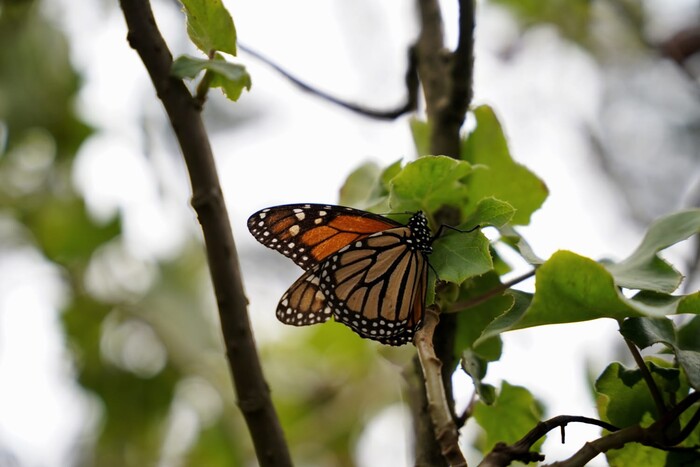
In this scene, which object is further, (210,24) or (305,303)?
(305,303)

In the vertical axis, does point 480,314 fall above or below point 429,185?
below

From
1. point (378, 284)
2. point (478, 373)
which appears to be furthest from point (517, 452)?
point (378, 284)

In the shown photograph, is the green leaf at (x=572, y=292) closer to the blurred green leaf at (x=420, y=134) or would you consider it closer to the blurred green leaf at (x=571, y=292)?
the blurred green leaf at (x=571, y=292)

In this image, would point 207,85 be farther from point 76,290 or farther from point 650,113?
point 650,113

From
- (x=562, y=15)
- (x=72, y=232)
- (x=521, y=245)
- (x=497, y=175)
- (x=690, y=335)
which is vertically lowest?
(x=690, y=335)

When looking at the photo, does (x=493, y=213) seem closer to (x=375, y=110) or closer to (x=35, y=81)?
(x=375, y=110)

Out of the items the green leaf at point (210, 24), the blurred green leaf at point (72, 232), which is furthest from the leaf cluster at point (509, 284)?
the blurred green leaf at point (72, 232)
